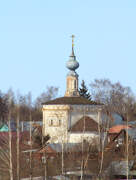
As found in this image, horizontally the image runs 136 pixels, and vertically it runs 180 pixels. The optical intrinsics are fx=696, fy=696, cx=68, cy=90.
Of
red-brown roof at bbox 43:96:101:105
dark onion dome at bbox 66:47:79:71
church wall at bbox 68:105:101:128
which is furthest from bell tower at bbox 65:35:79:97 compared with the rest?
church wall at bbox 68:105:101:128

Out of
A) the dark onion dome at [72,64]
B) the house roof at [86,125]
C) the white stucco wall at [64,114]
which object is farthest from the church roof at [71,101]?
the dark onion dome at [72,64]

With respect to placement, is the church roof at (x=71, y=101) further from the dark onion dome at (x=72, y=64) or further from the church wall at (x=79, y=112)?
the dark onion dome at (x=72, y=64)

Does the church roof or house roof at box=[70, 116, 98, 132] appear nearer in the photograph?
house roof at box=[70, 116, 98, 132]

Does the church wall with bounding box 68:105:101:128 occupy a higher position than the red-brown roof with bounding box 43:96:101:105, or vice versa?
the red-brown roof with bounding box 43:96:101:105

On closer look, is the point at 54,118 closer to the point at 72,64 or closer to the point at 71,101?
the point at 71,101

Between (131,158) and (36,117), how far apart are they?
32568mm

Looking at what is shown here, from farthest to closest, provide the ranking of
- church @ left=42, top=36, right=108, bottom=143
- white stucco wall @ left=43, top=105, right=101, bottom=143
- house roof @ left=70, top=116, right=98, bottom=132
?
white stucco wall @ left=43, top=105, right=101, bottom=143
church @ left=42, top=36, right=108, bottom=143
house roof @ left=70, top=116, right=98, bottom=132

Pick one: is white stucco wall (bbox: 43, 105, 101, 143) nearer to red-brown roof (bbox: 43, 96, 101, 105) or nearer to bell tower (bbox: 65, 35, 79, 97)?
red-brown roof (bbox: 43, 96, 101, 105)

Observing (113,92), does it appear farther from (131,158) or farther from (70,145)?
(131,158)

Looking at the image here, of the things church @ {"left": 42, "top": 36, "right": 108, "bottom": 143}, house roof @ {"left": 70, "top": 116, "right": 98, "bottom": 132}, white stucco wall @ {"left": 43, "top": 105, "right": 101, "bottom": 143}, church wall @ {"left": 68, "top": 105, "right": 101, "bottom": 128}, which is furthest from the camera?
church wall @ {"left": 68, "top": 105, "right": 101, "bottom": 128}

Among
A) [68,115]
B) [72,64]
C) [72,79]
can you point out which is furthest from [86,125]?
[72,64]

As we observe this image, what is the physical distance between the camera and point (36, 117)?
229 ft

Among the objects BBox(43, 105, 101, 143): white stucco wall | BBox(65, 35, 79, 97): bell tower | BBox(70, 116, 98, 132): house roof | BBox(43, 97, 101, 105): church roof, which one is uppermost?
BBox(65, 35, 79, 97): bell tower

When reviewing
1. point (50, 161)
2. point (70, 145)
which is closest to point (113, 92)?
point (70, 145)
